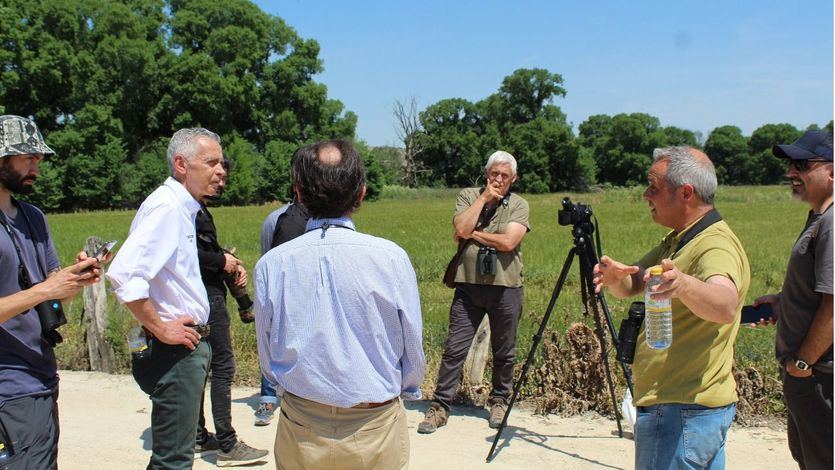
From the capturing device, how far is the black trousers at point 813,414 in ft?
9.77

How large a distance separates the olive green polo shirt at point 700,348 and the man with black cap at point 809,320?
366 mm

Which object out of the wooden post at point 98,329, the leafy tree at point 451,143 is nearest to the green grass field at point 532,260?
the wooden post at point 98,329

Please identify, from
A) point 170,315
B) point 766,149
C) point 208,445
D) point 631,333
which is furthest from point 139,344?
point 766,149

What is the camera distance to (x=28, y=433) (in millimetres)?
2695

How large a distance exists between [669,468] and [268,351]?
5.52ft

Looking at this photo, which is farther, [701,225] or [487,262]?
[487,262]

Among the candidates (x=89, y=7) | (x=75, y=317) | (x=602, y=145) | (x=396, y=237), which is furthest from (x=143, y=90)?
(x=602, y=145)

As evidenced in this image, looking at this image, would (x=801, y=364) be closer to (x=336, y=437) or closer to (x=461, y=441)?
(x=336, y=437)

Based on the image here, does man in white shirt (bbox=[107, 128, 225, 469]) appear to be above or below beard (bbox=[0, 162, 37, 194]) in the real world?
below

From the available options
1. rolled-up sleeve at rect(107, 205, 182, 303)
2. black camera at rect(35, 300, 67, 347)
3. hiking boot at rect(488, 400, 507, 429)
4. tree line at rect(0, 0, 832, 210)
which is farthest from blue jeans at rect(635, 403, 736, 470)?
tree line at rect(0, 0, 832, 210)

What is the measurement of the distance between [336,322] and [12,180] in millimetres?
1614

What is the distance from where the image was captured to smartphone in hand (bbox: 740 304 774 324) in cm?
335

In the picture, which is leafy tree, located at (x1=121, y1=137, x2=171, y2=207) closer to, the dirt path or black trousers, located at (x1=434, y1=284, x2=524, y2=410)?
the dirt path

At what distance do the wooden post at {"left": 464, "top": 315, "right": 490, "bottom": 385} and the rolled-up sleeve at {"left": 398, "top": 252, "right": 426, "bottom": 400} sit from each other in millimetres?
3153
